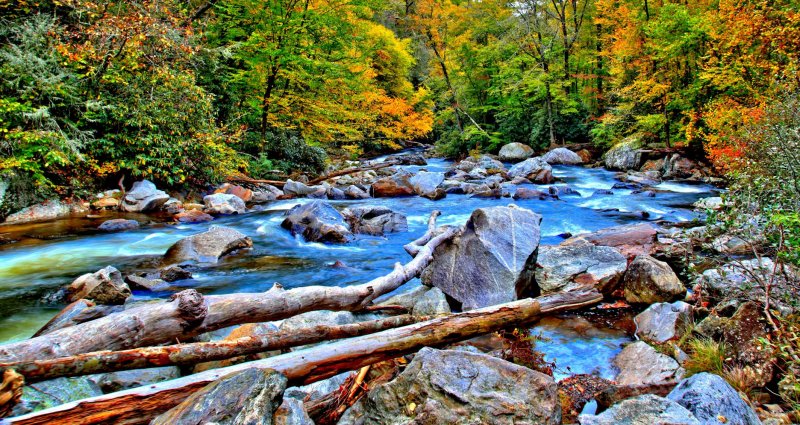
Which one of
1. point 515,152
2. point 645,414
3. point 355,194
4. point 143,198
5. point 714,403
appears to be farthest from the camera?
point 515,152

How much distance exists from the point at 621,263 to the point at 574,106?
22.6 m

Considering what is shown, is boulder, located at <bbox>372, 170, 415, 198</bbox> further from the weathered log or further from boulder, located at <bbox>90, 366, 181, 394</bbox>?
boulder, located at <bbox>90, 366, 181, 394</bbox>

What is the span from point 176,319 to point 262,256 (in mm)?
4949

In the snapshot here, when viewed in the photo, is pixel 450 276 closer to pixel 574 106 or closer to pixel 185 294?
pixel 185 294

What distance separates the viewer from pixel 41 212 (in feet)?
33.2

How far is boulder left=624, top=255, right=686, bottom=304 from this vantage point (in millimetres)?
5277

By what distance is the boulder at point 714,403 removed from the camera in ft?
8.07

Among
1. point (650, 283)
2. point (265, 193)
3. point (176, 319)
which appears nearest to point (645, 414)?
point (650, 283)

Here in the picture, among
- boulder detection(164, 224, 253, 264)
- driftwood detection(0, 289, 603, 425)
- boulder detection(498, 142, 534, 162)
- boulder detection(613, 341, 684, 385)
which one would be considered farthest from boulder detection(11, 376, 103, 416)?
boulder detection(498, 142, 534, 162)

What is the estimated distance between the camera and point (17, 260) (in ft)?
24.3

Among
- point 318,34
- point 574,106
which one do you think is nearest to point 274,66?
point 318,34

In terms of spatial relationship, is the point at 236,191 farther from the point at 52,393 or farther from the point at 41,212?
the point at 52,393

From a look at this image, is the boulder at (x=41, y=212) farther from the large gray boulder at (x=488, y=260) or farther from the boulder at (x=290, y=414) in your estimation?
the boulder at (x=290, y=414)

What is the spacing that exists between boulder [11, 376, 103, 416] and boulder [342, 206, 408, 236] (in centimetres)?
732
